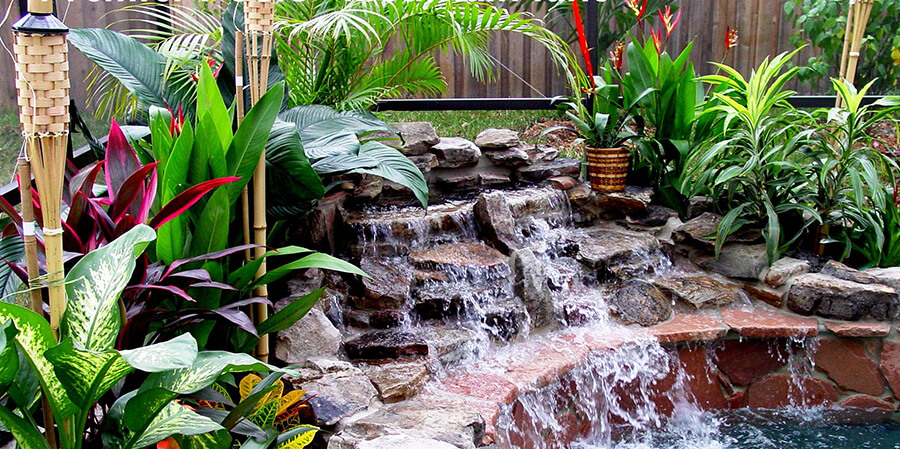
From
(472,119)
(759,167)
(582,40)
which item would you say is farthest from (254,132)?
(472,119)

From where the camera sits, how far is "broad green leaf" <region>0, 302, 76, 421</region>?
62.1 inches

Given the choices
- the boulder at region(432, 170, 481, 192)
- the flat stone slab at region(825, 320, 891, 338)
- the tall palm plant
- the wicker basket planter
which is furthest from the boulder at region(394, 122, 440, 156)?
the flat stone slab at region(825, 320, 891, 338)

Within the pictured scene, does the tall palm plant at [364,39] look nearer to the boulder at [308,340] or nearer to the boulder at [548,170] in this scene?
the boulder at [548,170]

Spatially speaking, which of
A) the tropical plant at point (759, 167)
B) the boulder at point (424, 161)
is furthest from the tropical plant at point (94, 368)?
the tropical plant at point (759, 167)

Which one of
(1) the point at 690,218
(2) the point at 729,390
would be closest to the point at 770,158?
(1) the point at 690,218

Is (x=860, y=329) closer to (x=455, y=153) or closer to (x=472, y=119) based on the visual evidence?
(x=455, y=153)

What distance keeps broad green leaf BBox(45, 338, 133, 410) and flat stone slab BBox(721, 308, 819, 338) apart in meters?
2.93

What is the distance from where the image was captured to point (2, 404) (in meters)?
1.75

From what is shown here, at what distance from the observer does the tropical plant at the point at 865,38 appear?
609 centimetres

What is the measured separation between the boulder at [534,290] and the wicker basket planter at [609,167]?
110 centimetres

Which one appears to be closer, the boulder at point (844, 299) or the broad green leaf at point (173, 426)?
the broad green leaf at point (173, 426)

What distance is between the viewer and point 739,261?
13.5 ft

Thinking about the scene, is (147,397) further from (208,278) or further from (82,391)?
(208,278)

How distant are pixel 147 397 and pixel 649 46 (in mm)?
3626
